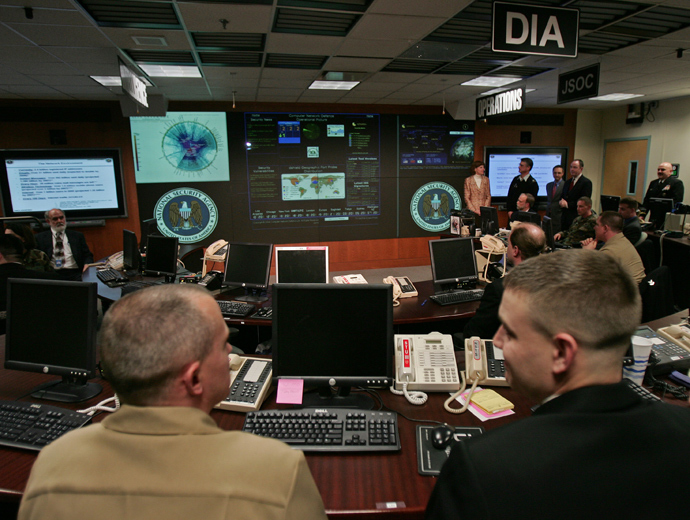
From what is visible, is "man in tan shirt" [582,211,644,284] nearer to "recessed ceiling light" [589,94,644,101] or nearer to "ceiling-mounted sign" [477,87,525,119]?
"ceiling-mounted sign" [477,87,525,119]

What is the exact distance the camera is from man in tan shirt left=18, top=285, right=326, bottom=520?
2.43 feet

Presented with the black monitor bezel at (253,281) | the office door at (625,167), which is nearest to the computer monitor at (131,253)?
the black monitor bezel at (253,281)

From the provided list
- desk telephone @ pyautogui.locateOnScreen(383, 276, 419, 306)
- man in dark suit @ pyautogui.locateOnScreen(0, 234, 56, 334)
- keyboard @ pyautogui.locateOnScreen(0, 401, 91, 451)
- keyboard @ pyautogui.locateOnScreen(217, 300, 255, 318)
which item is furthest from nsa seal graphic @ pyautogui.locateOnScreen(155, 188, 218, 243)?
keyboard @ pyautogui.locateOnScreen(0, 401, 91, 451)

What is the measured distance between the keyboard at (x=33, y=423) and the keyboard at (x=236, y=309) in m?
1.44

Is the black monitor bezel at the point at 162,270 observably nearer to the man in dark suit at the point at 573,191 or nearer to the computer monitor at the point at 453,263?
the computer monitor at the point at 453,263

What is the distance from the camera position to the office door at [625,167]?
8.22 metres

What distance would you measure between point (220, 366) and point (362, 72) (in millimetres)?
4707

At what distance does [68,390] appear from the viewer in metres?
1.89

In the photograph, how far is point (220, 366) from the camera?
98 cm

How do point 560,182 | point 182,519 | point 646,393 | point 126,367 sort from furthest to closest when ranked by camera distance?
point 560,182
point 646,393
point 126,367
point 182,519

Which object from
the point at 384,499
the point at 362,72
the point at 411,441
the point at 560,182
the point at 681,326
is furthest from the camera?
the point at 560,182

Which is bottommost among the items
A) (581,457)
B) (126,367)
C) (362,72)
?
(581,457)

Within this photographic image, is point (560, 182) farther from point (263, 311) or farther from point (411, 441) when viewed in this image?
point (411, 441)

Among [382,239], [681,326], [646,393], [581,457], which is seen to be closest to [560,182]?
[382,239]
